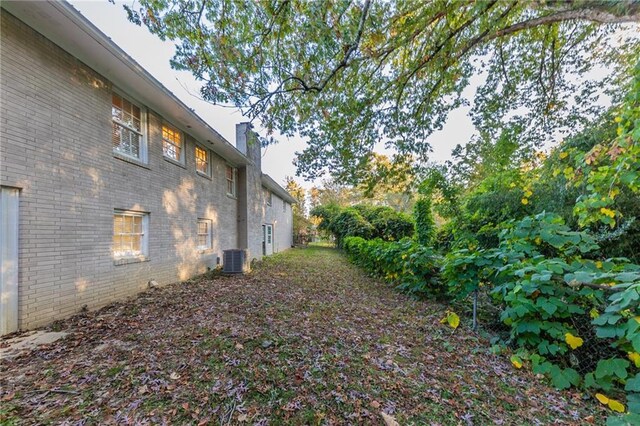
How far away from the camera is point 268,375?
2.65 metres

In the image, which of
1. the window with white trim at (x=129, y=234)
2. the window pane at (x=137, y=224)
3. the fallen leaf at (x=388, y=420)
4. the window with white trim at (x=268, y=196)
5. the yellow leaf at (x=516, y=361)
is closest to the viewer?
the fallen leaf at (x=388, y=420)

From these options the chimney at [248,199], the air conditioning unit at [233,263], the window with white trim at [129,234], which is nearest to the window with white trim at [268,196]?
the chimney at [248,199]

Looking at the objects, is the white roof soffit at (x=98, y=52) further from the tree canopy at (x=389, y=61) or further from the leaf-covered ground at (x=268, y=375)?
the leaf-covered ground at (x=268, y=375)

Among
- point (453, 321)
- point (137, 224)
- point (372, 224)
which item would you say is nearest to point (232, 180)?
point (137, 224)

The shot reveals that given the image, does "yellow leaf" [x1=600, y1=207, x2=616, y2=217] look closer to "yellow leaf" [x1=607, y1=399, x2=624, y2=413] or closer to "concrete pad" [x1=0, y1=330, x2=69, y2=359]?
"yellow leaf" [x1=607, y1=399, x2=624, y2=413]

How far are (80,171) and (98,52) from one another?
2.20m

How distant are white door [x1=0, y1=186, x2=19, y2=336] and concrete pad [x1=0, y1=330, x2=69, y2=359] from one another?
29 cm

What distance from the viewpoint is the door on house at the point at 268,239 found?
51.7 feet

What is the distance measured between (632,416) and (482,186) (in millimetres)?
6321

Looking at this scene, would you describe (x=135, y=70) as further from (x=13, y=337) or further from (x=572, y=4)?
(x=572, y=4)

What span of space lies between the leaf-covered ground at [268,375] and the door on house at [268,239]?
11.2 meters

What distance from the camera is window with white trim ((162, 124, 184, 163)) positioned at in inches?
281

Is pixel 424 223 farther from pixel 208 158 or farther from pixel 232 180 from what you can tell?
pixel 208 158

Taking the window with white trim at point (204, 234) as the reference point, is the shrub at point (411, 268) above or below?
below
